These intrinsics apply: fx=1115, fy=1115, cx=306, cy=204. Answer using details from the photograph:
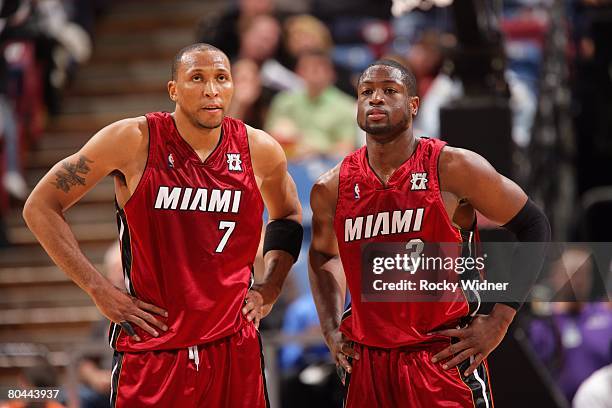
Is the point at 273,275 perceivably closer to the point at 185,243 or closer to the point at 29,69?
the point at 185,243

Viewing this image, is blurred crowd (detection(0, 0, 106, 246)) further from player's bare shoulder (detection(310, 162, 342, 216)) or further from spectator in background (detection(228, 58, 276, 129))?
player's bare shoulder (detection(310, 162, 342, 216))

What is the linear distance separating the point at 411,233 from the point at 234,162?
2.66ft

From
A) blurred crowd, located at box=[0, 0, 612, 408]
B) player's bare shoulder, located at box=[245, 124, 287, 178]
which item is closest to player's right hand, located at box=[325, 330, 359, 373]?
player's bare shoulder, located at box=[245, 124, 287, 178]

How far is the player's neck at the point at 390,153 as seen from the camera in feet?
15.4

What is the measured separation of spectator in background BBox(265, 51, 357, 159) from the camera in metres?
8.99

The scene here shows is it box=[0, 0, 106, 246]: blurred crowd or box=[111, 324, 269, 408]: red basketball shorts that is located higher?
box=[0, 0, 106, 246]: blurred crowd

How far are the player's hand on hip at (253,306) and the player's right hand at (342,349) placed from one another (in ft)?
1.08

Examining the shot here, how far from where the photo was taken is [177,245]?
181 inches

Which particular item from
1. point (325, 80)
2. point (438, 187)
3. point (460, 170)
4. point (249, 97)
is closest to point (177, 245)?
point (438, 187)

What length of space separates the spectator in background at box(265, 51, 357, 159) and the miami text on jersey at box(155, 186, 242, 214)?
410 cm

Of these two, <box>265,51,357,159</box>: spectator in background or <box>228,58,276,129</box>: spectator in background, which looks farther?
<box>265,51,357,159</box>: spectator in background

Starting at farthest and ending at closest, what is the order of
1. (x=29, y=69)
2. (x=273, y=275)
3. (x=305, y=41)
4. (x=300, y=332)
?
1. (x=305, y=41)
2. (x=29, y=69)
3. (x=300, y=332)
4. (x=273, y=275)

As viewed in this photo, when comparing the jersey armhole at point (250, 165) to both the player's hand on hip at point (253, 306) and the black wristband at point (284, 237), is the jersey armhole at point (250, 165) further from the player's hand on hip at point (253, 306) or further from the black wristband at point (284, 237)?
the player's hand on hip at point (253, 306)

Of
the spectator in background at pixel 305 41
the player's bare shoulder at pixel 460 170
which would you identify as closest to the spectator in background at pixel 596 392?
the player's bare shoulder at pixel 460 170
